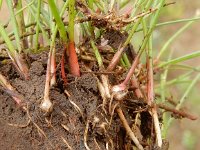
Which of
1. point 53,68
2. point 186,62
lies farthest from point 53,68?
point 186,62

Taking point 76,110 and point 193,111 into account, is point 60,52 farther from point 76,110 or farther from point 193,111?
point 193,111

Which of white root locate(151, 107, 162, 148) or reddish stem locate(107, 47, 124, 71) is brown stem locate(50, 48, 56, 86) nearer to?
reddish stem locate(107, 47, 124, 71)

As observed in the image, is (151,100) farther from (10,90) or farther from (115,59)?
(10,90)

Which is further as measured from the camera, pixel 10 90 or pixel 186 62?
pixel 186 62

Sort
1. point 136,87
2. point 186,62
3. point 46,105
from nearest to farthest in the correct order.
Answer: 1. point 46,105
2. point 136,87
3. point 186,62

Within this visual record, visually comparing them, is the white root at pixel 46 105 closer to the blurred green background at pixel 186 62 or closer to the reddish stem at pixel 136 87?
the reddish stem at pixel 136 87

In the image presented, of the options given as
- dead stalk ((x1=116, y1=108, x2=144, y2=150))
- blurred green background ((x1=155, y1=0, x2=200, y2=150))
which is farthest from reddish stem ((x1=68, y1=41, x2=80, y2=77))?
blurred green background ((x1=155, y1=0, x2=200, y2=150))

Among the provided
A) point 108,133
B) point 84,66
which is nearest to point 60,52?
point 84,66
